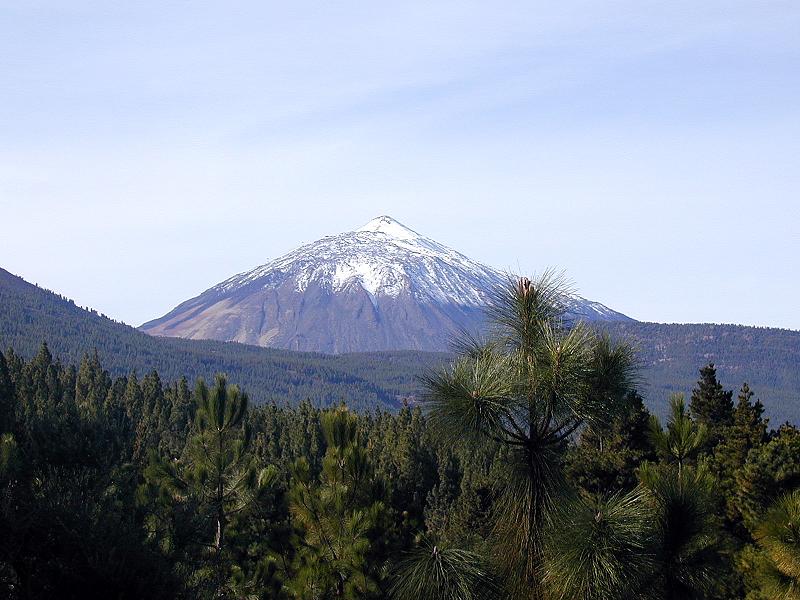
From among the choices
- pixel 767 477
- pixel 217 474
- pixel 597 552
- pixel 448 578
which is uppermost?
pixel 597 552

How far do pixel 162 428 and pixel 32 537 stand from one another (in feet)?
282

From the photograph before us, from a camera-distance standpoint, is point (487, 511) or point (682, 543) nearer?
point (682, 543)

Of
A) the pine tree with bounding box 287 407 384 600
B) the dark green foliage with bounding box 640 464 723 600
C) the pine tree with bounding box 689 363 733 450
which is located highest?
the pine tree with bounding box 689 363 733 450

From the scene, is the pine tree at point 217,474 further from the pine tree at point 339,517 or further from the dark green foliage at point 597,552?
the dark green foliage at point 597,552

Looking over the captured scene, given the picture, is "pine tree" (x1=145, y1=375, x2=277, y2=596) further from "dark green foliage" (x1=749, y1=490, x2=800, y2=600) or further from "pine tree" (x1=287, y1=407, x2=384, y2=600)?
"dark green foliage" (x1=749, y1=490, x2=800, y2=600)

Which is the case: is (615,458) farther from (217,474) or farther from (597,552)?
(597,552)

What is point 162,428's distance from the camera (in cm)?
9850

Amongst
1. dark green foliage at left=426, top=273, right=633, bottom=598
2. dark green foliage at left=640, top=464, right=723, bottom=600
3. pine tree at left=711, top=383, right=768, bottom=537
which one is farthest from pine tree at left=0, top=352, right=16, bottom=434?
pine tree at left=711, top=383, right=768, bottom=537

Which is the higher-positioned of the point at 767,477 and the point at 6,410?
the point at 6,410

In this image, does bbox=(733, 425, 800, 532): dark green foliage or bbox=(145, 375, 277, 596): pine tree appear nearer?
bbox=(733, 425, 800, 532): dark green foliage

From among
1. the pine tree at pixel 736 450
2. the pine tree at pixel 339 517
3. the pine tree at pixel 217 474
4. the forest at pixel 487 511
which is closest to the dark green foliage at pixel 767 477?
the forest at pixel 487 511

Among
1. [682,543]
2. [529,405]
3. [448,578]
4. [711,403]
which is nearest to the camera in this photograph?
[448,578]

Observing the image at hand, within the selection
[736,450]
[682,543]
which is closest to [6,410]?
[682,543]

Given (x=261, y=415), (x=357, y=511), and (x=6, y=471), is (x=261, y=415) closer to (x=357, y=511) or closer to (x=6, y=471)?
(x=357, y=511)
